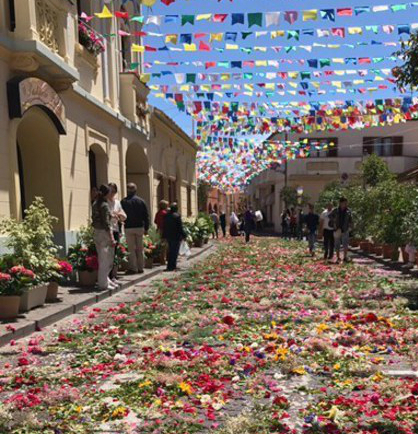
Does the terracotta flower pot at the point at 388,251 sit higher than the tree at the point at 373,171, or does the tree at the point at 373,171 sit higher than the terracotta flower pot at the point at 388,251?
the tree at the point at 373,171

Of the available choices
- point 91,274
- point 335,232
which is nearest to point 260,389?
point 91,274

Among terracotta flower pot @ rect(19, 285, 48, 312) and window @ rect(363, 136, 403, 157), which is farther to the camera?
window @ rect(363, 136, 403, 157)

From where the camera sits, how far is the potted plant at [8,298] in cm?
575

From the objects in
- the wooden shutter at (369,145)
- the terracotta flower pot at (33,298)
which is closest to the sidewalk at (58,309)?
the terracotta flower pot at (33,298)

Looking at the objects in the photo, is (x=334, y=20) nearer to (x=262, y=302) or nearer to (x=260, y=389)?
(x=262, y=302)

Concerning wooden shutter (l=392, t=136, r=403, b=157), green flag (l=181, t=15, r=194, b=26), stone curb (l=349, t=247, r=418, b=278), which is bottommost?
stone curb (l=349, t=247, r=418, b=278)

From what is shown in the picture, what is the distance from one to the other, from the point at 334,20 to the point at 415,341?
756 cm

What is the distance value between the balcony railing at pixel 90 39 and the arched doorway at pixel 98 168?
8.58 ft

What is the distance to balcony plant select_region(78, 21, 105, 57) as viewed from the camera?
10.6m

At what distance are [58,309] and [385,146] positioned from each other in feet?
117

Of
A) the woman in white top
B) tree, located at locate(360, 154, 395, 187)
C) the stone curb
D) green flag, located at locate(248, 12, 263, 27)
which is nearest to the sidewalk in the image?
the woman in white top

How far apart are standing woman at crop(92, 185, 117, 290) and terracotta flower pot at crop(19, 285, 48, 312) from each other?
1522mm

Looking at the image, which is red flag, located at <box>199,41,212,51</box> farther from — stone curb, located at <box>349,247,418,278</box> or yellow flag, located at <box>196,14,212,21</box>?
stone curb, located at <box>349,247,418,278</box>

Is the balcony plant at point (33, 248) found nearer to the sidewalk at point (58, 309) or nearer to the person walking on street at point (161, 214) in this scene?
the sidewalk at point (58, 309)
